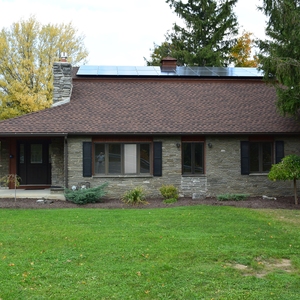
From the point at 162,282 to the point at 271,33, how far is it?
1111cm

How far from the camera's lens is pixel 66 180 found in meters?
14.9

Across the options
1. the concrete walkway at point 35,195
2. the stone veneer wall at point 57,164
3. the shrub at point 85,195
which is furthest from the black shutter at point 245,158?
the stone veneer wall at point 57,164

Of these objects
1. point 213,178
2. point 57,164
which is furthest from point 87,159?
point 213,178

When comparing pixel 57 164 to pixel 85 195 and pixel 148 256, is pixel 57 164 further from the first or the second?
pixel 148 256

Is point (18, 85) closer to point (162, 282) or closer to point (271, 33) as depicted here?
point (271, 33)

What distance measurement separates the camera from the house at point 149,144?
15109 millimetres

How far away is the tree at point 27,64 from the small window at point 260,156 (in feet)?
52.6

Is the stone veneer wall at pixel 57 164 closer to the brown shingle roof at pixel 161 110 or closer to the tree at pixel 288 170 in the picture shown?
the brown shingle roof at pixel 161 110

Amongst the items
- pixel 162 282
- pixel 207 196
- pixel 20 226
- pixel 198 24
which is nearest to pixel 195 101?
pixel 207 196

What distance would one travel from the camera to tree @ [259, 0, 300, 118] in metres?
12.2

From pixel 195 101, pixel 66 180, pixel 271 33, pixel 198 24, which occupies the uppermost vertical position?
pixel 198 24

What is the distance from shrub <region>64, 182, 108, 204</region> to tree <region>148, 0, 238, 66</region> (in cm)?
1942

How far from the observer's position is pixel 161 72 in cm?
2064

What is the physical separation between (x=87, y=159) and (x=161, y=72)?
7514 mm
